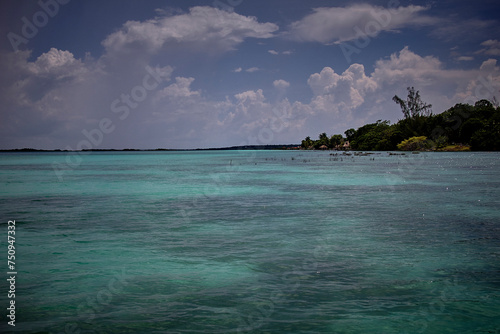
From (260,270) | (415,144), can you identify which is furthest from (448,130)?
(260,270)

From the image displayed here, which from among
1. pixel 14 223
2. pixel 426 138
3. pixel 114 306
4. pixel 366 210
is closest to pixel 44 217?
pixel 14 223

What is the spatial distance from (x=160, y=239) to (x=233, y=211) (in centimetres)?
693

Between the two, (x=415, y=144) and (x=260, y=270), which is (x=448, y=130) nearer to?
(x=415, y=144)

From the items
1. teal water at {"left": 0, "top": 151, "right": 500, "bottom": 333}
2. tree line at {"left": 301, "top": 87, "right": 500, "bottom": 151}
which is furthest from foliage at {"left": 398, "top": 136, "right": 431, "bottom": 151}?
teal water at {"left": 0, "top": 151, "right": 500, "bottom": 333}

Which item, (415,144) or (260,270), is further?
(415,144)

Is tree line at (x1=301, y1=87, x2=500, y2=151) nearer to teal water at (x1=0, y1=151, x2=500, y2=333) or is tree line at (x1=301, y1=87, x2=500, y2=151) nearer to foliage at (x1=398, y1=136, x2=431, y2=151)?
foliage at (x1=398, y1=136, x2=431, y2=151)

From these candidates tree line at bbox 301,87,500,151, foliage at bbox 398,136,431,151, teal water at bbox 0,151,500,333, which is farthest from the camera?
foliage at bbox 398,136,431,151

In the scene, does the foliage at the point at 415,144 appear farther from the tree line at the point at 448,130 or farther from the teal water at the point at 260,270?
the teal water at the point at 260,270

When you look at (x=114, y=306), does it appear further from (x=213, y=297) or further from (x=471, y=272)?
(x=471, y=272)

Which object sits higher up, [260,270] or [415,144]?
[415,144]

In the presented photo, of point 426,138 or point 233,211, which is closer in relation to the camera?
point 233,211

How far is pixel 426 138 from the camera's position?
15525 centimetres

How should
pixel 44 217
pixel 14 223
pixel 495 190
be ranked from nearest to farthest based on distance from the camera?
pixel 14 223 < pixel 44 217 < pixel 495 190

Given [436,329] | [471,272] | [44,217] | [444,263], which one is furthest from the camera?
[44,217]
